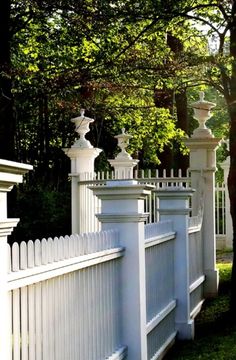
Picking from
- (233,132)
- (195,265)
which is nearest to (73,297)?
(233,132)

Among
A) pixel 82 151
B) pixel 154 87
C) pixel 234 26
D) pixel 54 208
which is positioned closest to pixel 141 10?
pixel 234 26

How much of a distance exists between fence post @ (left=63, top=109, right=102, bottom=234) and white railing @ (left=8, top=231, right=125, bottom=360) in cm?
623

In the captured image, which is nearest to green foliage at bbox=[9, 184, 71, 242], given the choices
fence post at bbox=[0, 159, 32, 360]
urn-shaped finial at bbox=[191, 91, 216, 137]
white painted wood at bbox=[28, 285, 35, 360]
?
urn-shaped finial at bbox=[191, 91, 216, 137]

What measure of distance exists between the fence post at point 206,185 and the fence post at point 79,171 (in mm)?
1720

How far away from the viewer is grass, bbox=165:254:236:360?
7.32 meters

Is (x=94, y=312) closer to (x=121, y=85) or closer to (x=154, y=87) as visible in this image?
(x=121, y=85)

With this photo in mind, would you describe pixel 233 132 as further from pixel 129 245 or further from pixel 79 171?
pixel 129 245

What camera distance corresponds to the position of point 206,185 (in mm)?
11953

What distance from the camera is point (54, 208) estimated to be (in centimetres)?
1667

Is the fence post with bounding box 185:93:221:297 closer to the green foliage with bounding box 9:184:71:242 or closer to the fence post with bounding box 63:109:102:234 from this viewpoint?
the fence post with bounding box 63:109:102:234

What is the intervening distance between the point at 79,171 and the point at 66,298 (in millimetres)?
7978

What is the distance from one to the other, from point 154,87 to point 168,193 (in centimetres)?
354

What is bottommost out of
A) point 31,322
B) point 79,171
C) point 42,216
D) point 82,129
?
point 31,322

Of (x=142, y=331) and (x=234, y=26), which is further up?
(x=234, y=26)
